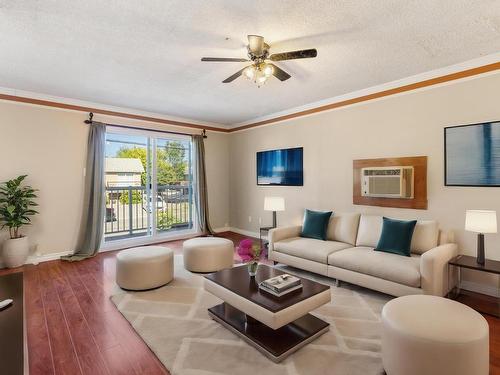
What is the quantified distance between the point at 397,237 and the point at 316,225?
1156mm

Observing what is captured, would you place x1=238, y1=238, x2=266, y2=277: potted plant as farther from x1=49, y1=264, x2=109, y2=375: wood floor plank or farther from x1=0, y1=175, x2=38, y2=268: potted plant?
x1=0, y1=175, x2=38, y2=268: potted plant

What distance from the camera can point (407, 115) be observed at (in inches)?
149

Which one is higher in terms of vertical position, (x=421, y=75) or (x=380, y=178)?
(x=421, y=75)

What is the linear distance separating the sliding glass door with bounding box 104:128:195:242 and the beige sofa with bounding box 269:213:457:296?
9.37ft

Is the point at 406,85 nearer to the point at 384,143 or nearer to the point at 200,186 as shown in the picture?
the point at 384,143

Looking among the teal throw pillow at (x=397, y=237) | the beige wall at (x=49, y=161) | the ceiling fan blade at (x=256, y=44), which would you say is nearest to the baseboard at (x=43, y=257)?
the beige wall at (x=49, y=161)

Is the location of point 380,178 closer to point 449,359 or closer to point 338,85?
point 338,85

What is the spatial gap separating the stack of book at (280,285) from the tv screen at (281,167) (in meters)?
2.96

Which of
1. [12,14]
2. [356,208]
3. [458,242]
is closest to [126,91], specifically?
[12,14]

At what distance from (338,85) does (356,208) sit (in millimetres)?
1888

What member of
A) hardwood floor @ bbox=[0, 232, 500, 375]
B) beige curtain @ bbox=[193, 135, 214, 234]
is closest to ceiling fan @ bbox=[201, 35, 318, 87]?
hardwood floor @ bbox=[0, 232, 500, 375]

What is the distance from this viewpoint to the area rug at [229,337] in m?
1.97

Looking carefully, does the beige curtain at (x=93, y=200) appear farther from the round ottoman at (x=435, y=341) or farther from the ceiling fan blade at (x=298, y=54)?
the round ottoman at (x=435, y=341)

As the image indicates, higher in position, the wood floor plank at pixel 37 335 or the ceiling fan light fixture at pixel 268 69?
the ceiling fan light fixture at pixel 268 69
